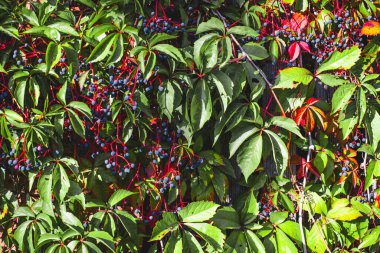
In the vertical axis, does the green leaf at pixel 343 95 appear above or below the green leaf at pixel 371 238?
above

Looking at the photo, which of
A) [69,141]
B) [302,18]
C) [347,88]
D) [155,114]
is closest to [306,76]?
[347,88]

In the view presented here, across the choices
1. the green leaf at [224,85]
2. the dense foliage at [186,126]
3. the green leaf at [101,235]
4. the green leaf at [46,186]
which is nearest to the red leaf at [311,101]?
the dense foliage at [186,126]

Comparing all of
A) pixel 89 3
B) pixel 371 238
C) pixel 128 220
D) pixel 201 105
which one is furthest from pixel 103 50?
pixel 371 238

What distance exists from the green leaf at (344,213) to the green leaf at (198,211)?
51cm

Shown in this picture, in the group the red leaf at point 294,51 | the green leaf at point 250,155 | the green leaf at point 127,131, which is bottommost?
the green leaf at point 250,155

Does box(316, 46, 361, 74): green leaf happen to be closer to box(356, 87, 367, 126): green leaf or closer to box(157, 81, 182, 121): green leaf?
box(356, 87, 367, 126): green leaf

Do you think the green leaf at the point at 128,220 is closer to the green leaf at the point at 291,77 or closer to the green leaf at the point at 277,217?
the green leaf at the point at 277,217

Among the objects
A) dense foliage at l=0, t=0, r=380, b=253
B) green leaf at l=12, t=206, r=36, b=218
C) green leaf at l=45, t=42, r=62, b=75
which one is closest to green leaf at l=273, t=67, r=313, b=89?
dense foliage at l=0, t=0, r=380, b=253

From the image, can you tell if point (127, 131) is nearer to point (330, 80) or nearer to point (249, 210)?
point (249, 210)

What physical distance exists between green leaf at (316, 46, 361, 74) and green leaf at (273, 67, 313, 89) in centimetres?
6

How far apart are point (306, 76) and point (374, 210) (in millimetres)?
611

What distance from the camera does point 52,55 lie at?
2.01 metres

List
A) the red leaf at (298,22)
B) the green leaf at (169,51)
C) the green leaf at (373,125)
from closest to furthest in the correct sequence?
1. the green leaf at (169,51)
2. the green leaf at (373,125)
3. the red leaf at (298,22)

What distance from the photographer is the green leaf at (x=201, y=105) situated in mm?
2020
